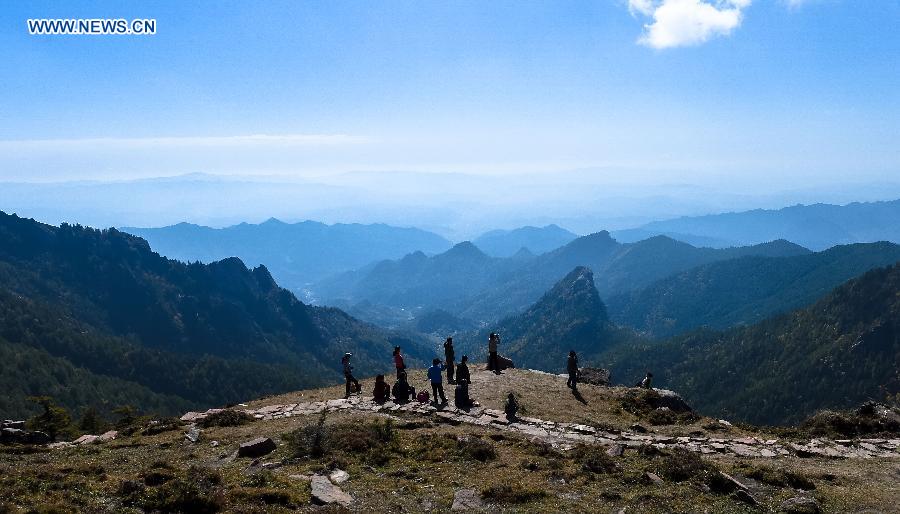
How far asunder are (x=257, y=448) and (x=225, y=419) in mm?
7658

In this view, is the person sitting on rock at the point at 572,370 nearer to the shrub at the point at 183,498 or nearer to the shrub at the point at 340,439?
the shrub at the point at 340,439

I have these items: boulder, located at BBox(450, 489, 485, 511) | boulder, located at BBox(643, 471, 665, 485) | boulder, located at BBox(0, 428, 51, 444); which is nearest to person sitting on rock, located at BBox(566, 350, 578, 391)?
boulder, located at BBox(643, 471, 665, 485)

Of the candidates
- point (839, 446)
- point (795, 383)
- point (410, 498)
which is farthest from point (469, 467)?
point (795, 383)

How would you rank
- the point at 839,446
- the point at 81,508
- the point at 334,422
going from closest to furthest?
the point at 81,508
the point at 839,446
the point at 334,422

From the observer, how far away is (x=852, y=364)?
A: 177 m

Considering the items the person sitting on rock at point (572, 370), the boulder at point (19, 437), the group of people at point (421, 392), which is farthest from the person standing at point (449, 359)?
the boulder at point (19, 437)

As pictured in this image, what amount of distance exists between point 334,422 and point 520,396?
1161 centimetres

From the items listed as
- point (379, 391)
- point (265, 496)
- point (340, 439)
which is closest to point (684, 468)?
point (340, 439)

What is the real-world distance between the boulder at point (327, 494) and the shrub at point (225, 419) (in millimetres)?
12489

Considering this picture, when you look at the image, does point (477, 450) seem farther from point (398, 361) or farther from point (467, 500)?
point (398, 361)

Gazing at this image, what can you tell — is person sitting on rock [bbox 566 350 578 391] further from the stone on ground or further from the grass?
the stone on ground

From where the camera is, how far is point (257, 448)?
74.4ft

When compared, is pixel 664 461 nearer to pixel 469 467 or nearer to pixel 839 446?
pixel 469 467

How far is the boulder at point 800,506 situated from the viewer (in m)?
16.0
